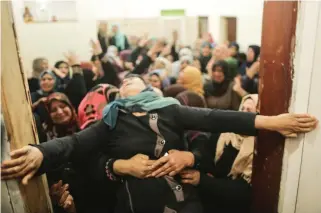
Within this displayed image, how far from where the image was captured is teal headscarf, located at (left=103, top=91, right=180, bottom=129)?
126 cm

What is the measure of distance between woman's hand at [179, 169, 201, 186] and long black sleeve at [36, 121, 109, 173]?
34 cm

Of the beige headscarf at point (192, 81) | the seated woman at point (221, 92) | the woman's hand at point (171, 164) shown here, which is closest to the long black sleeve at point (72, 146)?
the woman's hand at point (171, 164)

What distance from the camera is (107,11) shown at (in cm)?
623

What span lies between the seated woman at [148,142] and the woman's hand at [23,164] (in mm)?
135

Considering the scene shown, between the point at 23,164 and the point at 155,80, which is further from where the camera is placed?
the point at 155,80

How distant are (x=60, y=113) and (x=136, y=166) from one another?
1.13 metres

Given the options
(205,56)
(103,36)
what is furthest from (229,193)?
(103,36)

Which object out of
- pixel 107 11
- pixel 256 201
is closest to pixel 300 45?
pixel 256 201

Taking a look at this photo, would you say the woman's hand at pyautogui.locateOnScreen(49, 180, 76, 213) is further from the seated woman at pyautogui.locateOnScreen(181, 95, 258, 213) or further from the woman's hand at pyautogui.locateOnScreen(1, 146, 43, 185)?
the seated woman at pyautogui.locateOnScreen(181, 95, 258, 213)

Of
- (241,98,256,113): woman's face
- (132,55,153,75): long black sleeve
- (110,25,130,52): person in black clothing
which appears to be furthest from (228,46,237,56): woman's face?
(241,98,256,113): woman's face

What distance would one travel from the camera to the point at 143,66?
355 centimetres

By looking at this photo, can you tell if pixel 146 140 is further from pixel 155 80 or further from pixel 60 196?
pixel 155 80

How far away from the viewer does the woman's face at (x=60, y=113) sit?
212 cm

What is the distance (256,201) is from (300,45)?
0.62 m
